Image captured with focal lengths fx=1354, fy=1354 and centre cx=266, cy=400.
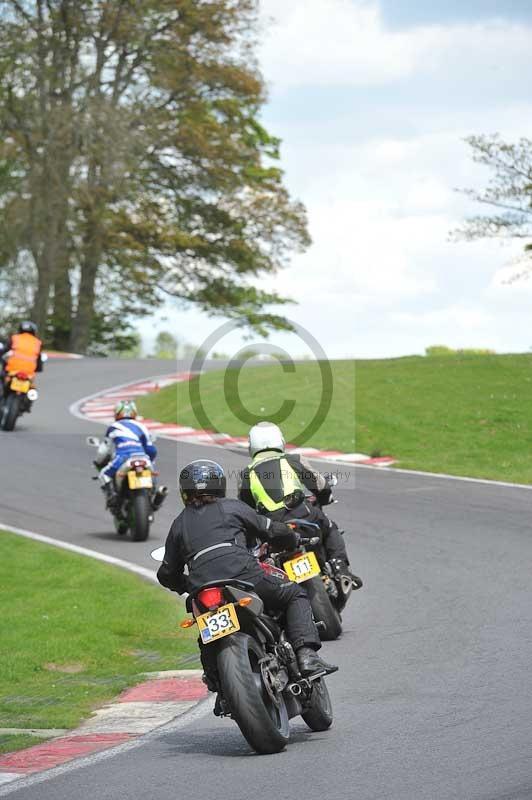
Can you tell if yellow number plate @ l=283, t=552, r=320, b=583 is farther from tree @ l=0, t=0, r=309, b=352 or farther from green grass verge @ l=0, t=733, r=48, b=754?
tree @ l=0, t=0, r=309, b=352

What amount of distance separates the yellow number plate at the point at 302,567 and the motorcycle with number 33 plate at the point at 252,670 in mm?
2005

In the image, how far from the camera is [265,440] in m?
10.0

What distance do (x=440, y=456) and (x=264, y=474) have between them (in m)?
12.5

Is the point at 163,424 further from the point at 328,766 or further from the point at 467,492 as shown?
the point at 328,766

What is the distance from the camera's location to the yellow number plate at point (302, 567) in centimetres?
973

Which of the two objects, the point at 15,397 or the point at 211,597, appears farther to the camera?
the point at 15,397

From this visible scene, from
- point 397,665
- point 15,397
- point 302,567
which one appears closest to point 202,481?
point 302,567

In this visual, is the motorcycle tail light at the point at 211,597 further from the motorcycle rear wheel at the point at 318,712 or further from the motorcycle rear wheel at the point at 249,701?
the motorcycle rear wheel at the point at 318,712

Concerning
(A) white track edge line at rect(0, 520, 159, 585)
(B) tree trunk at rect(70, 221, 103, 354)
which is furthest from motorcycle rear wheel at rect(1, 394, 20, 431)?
(B) tree trunk at rect(70, 221, 103, 354)

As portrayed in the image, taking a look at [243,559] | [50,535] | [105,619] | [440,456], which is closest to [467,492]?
[440,456]

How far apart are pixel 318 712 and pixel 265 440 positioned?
9.66ft

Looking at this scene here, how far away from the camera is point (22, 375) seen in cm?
2333

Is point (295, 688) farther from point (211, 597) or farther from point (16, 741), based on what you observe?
point (16, 741)

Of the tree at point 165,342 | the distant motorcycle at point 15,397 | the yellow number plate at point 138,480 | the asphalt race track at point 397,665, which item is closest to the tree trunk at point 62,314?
the tree at point 165,342
